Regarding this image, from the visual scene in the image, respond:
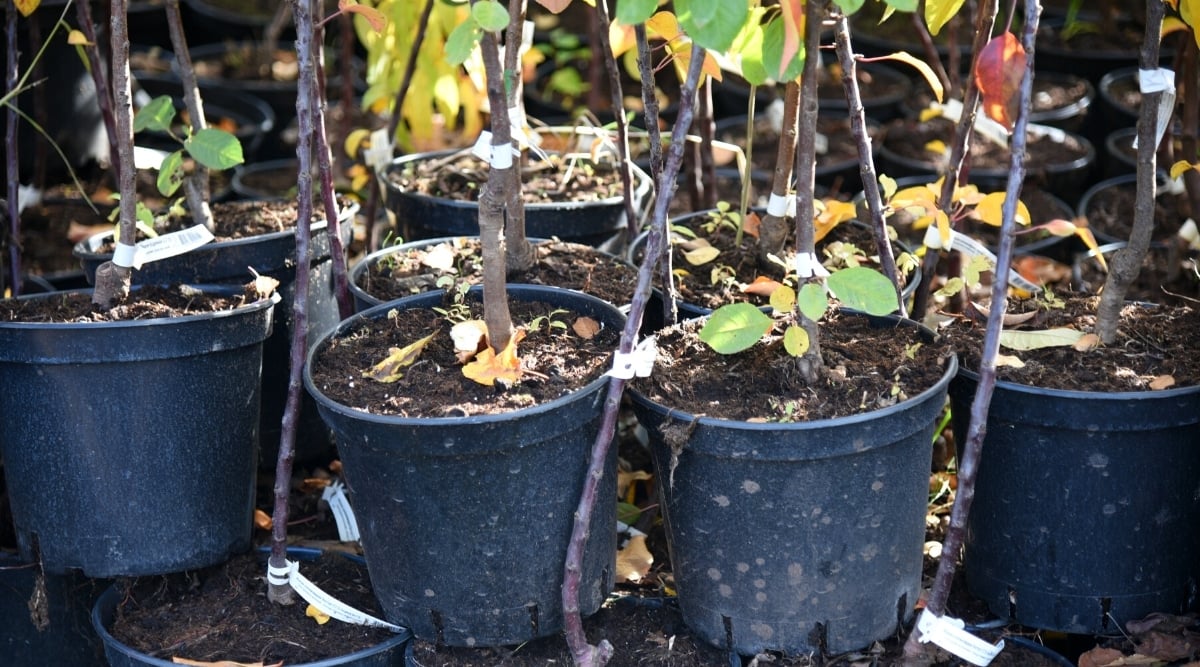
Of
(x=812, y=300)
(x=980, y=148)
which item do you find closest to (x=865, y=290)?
(x=812, y=300)

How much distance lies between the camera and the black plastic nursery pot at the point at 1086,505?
1580mm

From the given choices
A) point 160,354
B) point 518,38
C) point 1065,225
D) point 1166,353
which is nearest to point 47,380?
point 160,354

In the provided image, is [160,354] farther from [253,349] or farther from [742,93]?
[742,93]

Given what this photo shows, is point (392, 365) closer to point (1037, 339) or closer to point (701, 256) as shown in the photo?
point (701, 256)

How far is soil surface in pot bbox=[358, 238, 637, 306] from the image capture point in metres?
1.99

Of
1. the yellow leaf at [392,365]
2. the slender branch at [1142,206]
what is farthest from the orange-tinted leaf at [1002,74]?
the yellow leaf at [392,365]

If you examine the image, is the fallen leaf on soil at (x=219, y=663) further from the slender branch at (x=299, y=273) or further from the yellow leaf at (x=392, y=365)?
the yellow leaf at (x=392, y=365)

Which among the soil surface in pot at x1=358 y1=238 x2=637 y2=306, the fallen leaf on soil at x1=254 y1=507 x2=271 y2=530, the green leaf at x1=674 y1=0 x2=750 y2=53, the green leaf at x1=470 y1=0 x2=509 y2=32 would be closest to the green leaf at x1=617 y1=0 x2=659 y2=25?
the green leaf at x1=674 y1=0 x2=750 y2=53

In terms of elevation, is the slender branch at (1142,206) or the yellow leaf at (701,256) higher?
the slender branch at (1142,206)

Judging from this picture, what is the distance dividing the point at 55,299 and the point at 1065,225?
57.7 inches

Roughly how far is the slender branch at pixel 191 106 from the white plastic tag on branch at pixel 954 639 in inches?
51.8

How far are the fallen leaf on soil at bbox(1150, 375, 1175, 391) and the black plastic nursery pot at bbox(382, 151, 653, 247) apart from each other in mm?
1000

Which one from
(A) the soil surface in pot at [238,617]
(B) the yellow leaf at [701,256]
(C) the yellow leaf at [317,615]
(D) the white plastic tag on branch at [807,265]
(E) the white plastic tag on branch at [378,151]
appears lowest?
(A) the soil surface in pot at [238,617]

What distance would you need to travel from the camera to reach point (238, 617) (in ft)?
5.74
